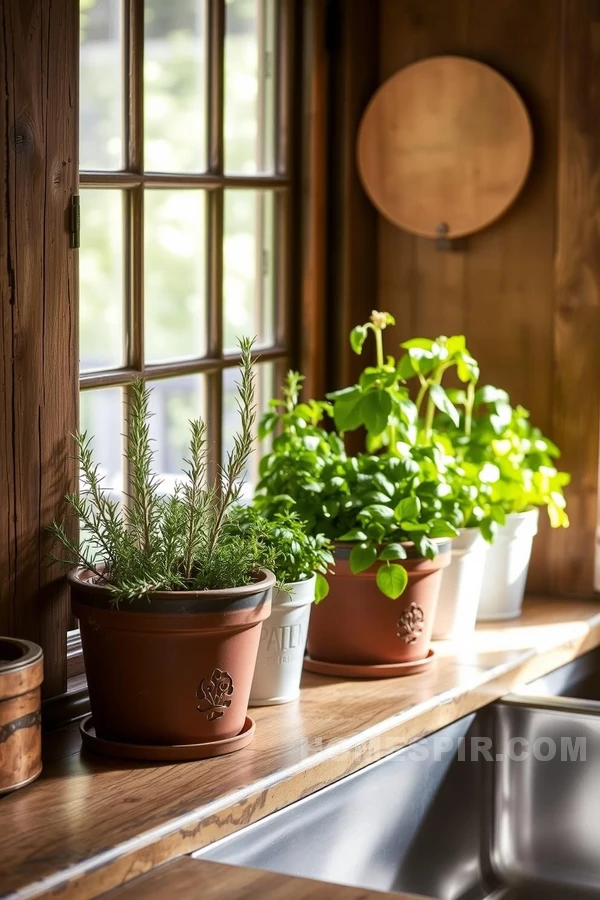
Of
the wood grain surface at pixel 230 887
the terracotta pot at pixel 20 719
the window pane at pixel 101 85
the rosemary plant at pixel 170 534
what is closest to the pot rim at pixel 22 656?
the terracotta pot at pixel 20 719

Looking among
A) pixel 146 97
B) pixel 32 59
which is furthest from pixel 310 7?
pixel 32 59

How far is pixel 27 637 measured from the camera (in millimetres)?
1549

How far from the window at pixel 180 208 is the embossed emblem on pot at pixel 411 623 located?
42cm

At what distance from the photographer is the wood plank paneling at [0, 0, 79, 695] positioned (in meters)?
1.48

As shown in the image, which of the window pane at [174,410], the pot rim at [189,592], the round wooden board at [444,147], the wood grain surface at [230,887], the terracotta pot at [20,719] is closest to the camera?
the wood grain surface at [230,887]

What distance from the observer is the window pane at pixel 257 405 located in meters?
2.10

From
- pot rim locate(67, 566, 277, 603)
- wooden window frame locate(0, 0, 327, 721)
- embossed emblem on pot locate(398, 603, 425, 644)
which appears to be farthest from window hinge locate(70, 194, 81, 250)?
embossed emblem on pot locate(398, 603, 425, 644)

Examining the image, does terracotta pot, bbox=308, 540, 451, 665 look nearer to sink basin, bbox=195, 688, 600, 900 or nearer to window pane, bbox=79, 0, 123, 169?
sink basin, bbox=195, 688, 600, 900

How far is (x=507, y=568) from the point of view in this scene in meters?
2.15

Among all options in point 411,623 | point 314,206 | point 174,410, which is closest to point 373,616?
point 411,623

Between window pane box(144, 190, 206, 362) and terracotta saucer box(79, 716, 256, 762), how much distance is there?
2.05 ft

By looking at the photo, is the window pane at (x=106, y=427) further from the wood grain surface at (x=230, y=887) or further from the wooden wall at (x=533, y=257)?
the wood grain surface at (x=230, y=887)

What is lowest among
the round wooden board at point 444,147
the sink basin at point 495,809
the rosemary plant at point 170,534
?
the sink basin at point 495,809

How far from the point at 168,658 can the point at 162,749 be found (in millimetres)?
109
